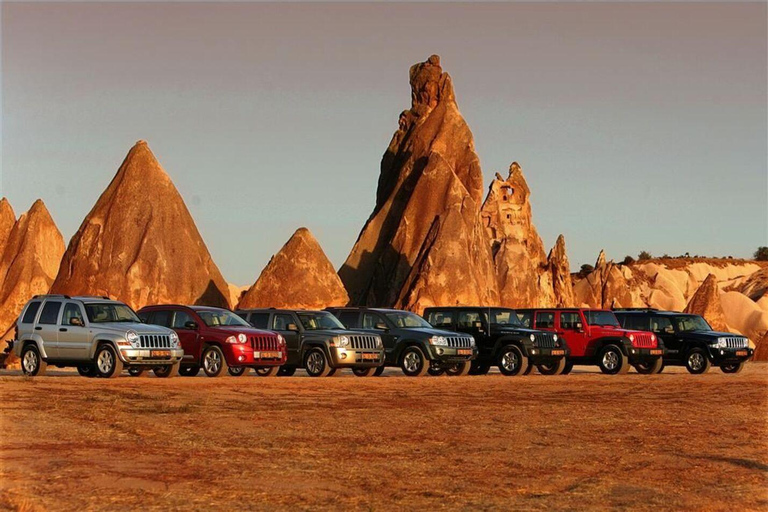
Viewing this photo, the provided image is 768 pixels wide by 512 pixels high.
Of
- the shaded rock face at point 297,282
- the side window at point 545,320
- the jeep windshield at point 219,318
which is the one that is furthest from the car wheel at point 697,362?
the shaded rock face at point 297,282

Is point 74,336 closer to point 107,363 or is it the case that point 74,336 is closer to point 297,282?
point 107,363

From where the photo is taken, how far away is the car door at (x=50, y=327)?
27.4 meters

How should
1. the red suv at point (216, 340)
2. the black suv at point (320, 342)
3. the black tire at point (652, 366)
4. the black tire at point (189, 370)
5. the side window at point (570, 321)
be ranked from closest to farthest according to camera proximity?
the red suv at point (216, 340) < the black tire at point (189, 370) < the black suv at point (320, 342) < the side window at point (570, 321) < the black tire at point (652, 366)

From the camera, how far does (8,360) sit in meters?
39.4

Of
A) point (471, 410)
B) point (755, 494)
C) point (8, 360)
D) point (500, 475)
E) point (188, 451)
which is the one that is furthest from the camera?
point (8, 360)

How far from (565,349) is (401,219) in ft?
182

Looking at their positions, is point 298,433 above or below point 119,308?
below

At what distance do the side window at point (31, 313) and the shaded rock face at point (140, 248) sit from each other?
103 feet

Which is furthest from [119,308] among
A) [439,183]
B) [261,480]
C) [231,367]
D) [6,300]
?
[439,183]

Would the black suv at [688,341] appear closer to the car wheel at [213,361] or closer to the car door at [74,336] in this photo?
the car wheel at [213,361]

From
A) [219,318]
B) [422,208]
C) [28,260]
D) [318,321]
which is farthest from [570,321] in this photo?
[28,260]

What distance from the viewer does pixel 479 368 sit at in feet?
113

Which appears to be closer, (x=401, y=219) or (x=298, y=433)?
(x=298, y=433)

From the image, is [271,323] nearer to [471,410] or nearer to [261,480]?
[471,410]
